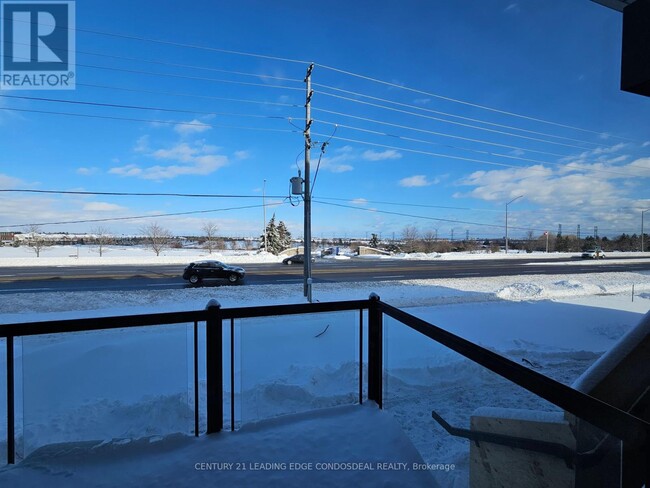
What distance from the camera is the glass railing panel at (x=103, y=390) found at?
10.9 ft

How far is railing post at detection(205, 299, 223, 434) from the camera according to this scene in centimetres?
255

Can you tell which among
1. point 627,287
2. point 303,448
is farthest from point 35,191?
point 627,287

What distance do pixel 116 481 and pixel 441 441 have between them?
9.24 feet

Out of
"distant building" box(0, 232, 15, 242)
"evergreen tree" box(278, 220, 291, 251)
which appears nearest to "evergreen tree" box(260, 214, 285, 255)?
"evergreen tree" box(278, 220, 291, 251)

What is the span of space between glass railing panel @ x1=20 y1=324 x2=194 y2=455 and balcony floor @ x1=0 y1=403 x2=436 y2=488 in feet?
1.25

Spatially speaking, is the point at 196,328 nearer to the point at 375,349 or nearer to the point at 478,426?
the point at 375,349

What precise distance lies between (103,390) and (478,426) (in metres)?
4.56

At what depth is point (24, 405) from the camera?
123 inches

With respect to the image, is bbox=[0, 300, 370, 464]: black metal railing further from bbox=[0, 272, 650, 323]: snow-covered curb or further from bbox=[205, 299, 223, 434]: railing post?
bbox=[0, 272, 650, 323]: snow-covered curb

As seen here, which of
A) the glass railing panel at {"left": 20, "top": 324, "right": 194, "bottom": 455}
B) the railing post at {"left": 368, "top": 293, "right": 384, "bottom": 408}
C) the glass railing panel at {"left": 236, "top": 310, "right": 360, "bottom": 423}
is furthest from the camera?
the glass railing panel at {"left": 236, "top": 310, "right": 360, "bottom": 423}

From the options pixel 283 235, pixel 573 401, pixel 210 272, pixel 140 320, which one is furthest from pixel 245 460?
pixel 283 235

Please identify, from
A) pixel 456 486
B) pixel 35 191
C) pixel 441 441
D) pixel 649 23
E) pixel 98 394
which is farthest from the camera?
pixel 35 191

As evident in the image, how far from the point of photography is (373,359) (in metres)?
3.11

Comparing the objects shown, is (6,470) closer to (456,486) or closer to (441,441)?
(456,486)
